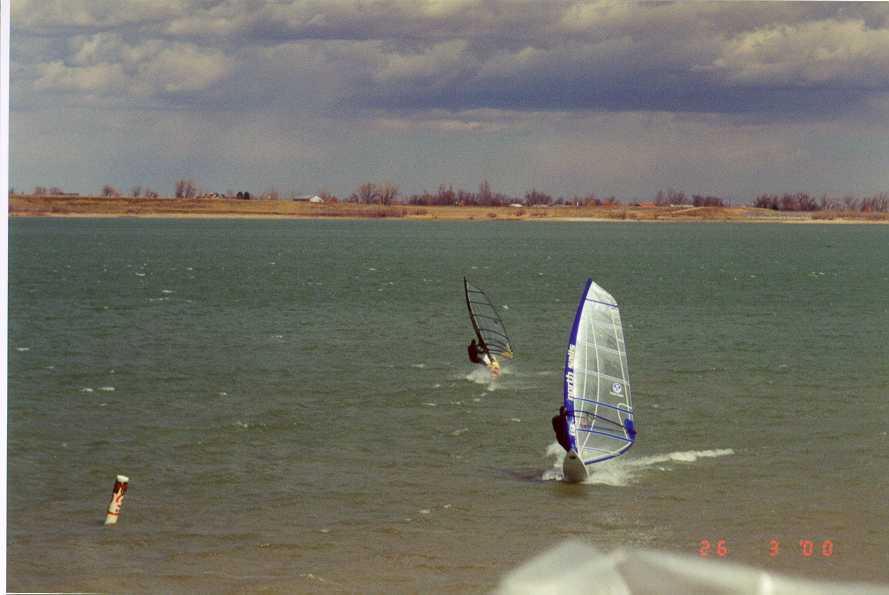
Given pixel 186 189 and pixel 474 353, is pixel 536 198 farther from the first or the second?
pixel 186 189

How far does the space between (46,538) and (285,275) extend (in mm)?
9284

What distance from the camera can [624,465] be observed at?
44.0 ft

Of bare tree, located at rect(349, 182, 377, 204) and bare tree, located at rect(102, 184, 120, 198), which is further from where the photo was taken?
bare tree, located at rect(102, 184, 120, 198)

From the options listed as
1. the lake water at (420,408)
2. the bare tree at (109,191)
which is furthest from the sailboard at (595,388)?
the bare tree at (109,191)

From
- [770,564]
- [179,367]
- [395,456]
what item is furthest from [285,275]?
[770,564]

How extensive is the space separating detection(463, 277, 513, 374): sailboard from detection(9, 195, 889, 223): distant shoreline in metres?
1.77

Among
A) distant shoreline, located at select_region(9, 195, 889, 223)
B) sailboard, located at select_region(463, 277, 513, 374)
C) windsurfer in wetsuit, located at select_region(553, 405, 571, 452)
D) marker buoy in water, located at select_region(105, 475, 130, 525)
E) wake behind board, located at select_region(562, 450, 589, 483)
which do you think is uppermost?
distant shoreline, located at select_region(9, 195, 889, 223)

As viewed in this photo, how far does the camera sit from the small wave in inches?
511

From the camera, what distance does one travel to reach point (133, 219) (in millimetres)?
16344

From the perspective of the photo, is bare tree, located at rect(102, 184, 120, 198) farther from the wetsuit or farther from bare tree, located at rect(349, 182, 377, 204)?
the wetsuit

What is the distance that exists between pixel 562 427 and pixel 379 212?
3.61m

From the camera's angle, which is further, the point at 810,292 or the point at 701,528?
the point at 810,292

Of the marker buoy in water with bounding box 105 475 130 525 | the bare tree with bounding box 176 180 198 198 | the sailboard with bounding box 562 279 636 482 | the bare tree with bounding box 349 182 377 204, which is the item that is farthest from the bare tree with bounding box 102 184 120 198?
the sailboard with bounding box 562 279 636 482

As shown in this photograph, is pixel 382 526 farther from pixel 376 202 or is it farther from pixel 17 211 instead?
pixel 17 211
